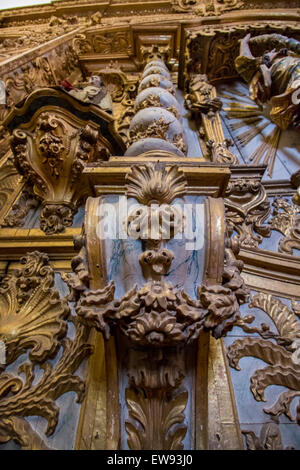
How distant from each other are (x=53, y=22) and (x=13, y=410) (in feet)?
18.4

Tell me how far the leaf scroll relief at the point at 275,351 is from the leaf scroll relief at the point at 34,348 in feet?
2.52

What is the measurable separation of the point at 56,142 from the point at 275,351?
1879 mm

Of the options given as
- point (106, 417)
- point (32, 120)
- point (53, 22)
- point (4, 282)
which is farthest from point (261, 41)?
point (106, 417)

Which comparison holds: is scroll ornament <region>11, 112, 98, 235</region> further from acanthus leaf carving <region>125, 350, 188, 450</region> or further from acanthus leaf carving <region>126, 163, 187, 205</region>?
acanthus leaf carving <region>125, 350, 188, 450</region>

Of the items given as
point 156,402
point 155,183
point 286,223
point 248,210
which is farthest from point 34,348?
point 286,223

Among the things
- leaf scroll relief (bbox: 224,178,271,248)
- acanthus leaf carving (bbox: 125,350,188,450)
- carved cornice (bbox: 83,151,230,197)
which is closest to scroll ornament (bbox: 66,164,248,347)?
acanthus leaf carving (bbox: 125,350,188,450)

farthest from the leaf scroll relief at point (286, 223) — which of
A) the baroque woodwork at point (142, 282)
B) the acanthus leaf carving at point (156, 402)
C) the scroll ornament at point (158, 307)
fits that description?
the acanthus leaf carving at point (156, 402)

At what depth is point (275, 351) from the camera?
134cm

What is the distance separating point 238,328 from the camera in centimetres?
146

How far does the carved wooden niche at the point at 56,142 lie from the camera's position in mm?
1982

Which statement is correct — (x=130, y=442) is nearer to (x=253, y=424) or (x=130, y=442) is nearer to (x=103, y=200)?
(x=253, y=424)

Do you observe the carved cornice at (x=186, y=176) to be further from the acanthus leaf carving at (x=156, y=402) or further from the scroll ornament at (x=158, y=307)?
the acanthus leaf carving at (x=156, y=402)

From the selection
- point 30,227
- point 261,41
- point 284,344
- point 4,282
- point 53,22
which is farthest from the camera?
point 53,22

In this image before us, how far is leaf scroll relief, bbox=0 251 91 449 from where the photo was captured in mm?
1162
